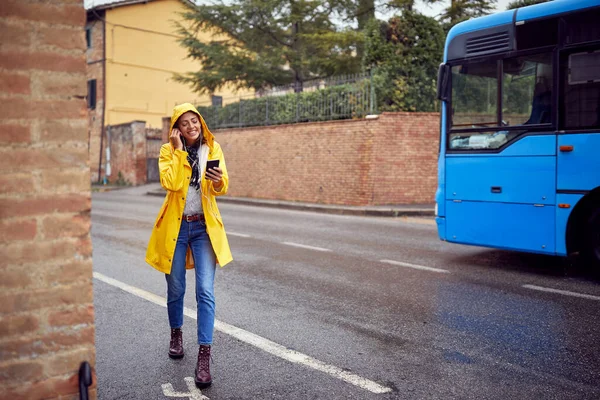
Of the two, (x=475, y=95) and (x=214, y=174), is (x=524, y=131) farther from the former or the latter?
(x=214, y=174)

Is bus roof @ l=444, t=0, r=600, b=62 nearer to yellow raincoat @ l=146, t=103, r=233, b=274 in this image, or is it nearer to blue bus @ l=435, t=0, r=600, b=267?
blue bus @ l=435, t=0, r=600, b=267

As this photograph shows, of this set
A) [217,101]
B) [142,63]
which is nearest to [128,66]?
[142,63]

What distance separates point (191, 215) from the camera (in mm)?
4234

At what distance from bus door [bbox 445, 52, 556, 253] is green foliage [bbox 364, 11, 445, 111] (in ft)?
32.6

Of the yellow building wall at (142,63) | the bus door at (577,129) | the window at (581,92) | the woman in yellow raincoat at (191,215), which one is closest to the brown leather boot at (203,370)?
the woman in yellow raincoat at (191,215)

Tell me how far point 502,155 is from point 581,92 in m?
1.24

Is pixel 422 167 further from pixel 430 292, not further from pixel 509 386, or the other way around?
pixel 509 386

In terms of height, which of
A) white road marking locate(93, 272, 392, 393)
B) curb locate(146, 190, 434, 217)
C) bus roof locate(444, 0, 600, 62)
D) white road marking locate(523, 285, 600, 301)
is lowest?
white road marking locate(93, 272, 392, 393)

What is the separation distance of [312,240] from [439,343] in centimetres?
645

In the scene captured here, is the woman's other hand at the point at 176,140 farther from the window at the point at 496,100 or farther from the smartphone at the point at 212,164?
the window at the point at 496,100

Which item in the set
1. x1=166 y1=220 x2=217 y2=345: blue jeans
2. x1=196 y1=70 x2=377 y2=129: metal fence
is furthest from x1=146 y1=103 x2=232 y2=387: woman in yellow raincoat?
x1=196 y1=70 x2=377 y2=129: metal fence

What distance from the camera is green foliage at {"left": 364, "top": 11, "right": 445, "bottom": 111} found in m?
18.6

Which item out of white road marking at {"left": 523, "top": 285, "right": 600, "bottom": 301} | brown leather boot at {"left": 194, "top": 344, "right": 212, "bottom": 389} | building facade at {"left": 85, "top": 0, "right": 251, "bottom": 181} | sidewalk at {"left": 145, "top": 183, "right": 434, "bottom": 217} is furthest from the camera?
building facade at {"left": 85, "top": 0, "right": 251, "bottom": 181}

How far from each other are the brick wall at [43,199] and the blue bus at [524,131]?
20.6ft
